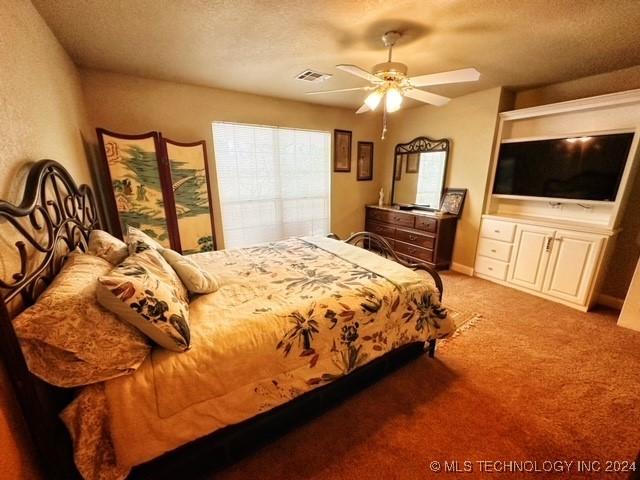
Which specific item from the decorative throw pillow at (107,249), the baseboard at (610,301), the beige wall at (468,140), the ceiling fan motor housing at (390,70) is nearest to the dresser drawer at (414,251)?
the beige wall at (468,140)

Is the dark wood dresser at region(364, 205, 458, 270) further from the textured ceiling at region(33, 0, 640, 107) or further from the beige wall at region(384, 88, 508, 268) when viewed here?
the textured ceiling at region(33, 0, 640, 107)

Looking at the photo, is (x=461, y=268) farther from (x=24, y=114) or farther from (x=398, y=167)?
(x=24, y=114)

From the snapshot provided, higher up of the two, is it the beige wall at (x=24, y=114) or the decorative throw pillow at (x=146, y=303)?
the beige wall at (x=24, y=114)

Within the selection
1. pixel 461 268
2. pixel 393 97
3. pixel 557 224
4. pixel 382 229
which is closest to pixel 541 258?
pixel 557 224

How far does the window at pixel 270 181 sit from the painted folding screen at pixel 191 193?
39 cm

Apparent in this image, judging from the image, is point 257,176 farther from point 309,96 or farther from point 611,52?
point 611,52

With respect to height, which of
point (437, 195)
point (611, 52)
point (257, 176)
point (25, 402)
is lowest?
point (25, 402)

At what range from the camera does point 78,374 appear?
3.01ft

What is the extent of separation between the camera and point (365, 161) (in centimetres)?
452

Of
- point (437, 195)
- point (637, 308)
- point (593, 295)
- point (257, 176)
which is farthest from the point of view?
point (437, 195)

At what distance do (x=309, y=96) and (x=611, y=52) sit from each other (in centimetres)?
292

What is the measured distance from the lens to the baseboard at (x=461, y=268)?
12.1ft

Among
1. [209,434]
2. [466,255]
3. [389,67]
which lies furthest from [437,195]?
[209,434]

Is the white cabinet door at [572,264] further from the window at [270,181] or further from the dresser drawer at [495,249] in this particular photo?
the window at [270,181]
